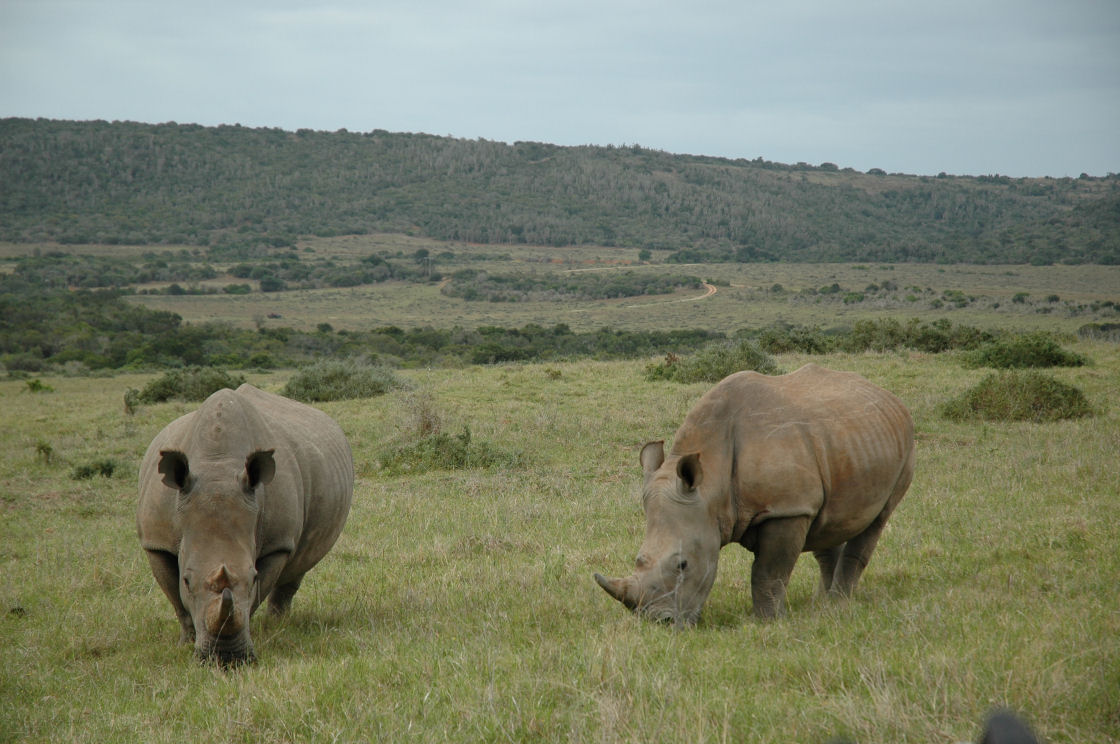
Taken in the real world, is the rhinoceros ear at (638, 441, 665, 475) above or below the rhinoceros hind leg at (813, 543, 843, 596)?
above

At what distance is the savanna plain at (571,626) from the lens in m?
4.13

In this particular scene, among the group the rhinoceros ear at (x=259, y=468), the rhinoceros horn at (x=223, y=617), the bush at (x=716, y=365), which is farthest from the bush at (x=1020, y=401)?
the rhinoceros horn at (x=223, y=617)

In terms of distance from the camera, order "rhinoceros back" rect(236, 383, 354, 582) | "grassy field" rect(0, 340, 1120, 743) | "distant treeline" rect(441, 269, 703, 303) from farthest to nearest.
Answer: "distant treeline" rect(441, 269, 703, 303) < "rhinoceros back" rect(236, 383, 354, 582) < "grassy field" rect(0, 340, 1120, 743)

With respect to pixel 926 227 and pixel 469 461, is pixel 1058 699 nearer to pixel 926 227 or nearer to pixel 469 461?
pixel 469 461

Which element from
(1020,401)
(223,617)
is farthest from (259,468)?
(1020,401)

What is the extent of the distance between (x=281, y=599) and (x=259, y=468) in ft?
6.71

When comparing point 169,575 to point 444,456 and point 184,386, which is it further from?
point 184,386

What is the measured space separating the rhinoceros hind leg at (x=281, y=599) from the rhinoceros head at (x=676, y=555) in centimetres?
295

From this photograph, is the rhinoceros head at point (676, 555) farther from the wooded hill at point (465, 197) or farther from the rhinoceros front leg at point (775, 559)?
the wooded hill at point (465, 197)

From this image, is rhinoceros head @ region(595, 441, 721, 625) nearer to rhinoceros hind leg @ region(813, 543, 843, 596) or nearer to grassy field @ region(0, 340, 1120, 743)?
grassy field @ region(0, 340, 1120, 743)

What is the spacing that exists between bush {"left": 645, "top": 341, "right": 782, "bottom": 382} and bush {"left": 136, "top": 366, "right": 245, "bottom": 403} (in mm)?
11729

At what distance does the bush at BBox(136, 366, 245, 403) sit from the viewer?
81.0 ft

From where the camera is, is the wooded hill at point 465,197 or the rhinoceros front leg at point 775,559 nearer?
the rhinoceros front leg at point 775,559

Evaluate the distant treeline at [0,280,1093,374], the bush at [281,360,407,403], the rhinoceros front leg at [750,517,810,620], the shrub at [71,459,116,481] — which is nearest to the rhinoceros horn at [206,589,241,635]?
the rhinoceros front leg at [750,517,810,620]
